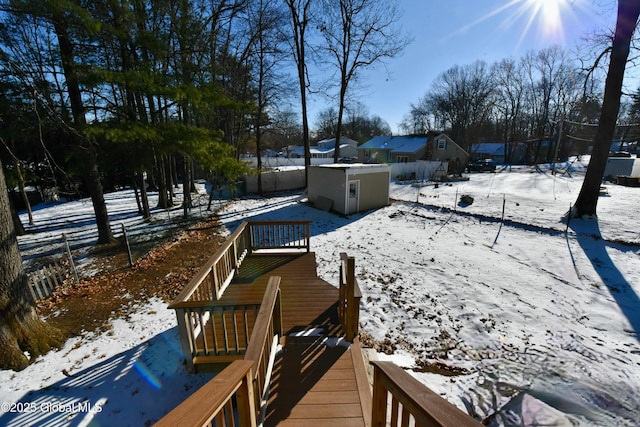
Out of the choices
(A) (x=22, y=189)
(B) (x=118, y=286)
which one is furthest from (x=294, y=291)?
(A) (x=22, y=189)

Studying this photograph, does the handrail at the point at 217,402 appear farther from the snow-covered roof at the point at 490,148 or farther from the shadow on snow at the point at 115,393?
the snow-covered roof at the point at 490,148

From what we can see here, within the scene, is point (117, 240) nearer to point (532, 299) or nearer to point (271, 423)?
point (271, 423)

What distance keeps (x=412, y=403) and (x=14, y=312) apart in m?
5.16

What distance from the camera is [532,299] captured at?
218 inches

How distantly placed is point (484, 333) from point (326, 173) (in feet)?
33.1

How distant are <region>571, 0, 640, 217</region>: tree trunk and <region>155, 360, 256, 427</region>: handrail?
13.8m

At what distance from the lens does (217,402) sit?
4.26 feet

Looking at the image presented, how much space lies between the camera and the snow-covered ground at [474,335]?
9.89 ft

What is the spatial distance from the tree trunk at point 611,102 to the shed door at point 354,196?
28.3 feet

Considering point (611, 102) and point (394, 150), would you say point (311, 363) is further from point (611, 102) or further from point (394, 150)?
point (394, 150)

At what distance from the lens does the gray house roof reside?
29578 millimetres

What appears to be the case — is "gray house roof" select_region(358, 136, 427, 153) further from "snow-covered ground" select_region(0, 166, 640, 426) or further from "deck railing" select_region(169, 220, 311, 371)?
"deck railing" select_region(169, 220, 311, 371)

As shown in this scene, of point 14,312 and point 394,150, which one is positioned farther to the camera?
point 394,150

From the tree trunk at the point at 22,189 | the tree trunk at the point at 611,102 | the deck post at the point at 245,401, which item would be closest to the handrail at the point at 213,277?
the deck post at the point at 245,401
